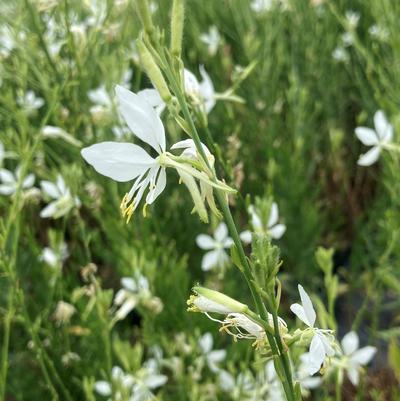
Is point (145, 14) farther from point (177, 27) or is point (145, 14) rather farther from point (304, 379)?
point (304, 379)

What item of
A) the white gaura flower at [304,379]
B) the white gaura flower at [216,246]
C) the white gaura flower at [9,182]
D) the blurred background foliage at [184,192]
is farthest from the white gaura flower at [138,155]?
the white gaura flower at [9,182]

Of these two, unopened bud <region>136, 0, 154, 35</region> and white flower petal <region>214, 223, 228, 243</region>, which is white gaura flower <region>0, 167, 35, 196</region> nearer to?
white flower petal <region>214, 223, 228, 243</region>

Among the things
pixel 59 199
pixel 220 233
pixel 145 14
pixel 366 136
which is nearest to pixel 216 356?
pixel 220 233

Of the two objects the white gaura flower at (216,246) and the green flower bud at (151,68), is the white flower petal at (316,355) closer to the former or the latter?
the green flower bud at (151,68)

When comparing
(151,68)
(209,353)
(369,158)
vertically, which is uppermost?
(151,68)

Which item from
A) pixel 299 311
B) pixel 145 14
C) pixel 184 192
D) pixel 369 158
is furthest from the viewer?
pixel 184 192

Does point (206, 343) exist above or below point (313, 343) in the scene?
below

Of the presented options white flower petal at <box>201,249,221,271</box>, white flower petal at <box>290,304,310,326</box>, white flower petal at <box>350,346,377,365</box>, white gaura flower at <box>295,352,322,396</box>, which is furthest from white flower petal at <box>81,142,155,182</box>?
white flower petal at <box>201,249,221,271</box>
